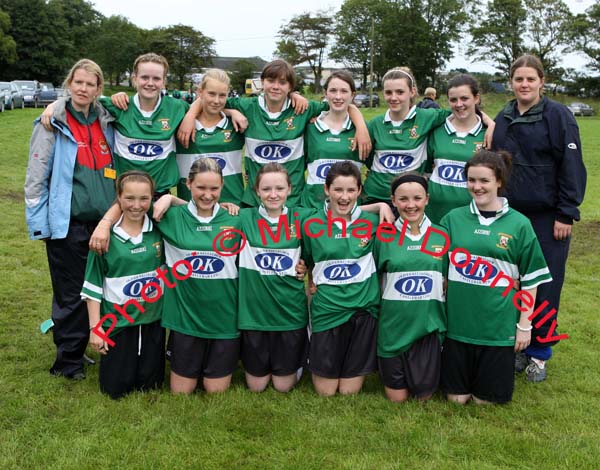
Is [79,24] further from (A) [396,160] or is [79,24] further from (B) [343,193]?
(B) [343,193]

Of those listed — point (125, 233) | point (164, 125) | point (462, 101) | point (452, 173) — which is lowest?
point (125, 233)

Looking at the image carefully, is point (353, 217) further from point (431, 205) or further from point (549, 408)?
point (549, 408)

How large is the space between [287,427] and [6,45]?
5669 centimetres

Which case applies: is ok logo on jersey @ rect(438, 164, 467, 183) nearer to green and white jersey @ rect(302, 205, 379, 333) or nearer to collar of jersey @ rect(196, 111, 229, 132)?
green and white jersey @ rect(302, 205, 379, 333)

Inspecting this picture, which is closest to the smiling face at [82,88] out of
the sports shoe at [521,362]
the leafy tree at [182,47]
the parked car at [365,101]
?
the sports shoe at [521,362]

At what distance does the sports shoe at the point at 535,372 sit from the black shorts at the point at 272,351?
1.82 metres

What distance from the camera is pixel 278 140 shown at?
191 inches

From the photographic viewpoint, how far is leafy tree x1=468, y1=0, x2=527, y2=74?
6372 centimetres

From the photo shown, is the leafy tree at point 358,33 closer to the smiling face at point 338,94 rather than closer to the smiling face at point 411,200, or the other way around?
the smiling face at point 338,94

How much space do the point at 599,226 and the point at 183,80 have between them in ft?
192

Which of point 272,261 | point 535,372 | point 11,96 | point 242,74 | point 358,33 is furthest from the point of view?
point 358,33

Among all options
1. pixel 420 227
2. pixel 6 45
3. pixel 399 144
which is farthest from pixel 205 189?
Result: pixel 6 45

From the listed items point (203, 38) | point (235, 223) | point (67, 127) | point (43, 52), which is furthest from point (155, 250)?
point (203, 38)

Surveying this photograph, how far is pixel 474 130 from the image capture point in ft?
15.5
